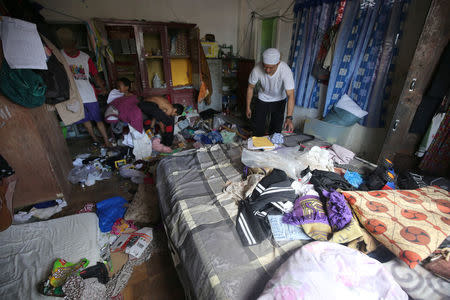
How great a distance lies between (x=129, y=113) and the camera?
113 inches

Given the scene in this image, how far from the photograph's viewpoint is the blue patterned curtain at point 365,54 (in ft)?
7.16

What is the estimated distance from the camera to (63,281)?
1220 millimetres

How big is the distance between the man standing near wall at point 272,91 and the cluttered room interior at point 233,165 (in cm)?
2

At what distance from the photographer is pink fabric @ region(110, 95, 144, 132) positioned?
2875mm

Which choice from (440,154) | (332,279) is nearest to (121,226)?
(332,279)

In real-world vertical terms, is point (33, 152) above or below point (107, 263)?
above

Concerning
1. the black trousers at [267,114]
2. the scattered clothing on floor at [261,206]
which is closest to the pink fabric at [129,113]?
the black trousers at [267,114]

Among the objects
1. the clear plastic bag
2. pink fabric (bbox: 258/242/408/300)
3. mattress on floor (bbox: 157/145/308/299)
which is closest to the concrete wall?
mattress on floor (bbox: 157/145/308/299)

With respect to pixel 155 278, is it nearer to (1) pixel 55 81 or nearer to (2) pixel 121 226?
(2) pixel 121 226

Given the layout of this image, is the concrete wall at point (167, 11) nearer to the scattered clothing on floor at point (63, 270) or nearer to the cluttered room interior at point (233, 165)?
the cluttered room interior at point (233, 165)

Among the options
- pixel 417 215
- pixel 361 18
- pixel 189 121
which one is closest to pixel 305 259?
pixel 417 215

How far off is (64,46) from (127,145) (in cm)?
150

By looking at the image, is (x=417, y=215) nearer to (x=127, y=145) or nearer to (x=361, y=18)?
(x=361, y=18)

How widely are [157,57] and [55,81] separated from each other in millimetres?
2096
